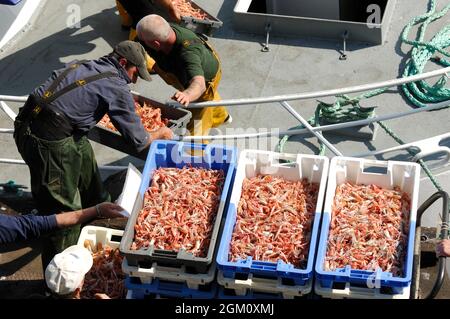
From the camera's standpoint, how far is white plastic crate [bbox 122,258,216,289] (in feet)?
20.2

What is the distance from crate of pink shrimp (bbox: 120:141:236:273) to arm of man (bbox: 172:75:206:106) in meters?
0.80

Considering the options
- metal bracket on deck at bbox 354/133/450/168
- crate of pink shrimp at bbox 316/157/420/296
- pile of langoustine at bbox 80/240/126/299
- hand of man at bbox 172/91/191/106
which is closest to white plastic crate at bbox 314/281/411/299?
crate of pink shrimp at bbox 316/157/420/296

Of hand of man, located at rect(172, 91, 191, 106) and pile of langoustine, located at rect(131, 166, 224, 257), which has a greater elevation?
hand of man, located at rect(172, 91, 191, 106)

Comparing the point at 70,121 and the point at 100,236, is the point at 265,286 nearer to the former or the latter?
the point at 100,236

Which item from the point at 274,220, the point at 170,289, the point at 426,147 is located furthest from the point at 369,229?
the point at 426,147

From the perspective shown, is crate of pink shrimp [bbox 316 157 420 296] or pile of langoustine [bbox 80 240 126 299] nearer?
crate of pink shrimp [bbox 316 157 420 296]

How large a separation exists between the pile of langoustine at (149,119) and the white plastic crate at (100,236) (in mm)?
1143

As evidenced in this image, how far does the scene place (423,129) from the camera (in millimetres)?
8773

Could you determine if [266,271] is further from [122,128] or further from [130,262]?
[122,128]

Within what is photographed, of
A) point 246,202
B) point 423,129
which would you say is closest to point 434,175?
point 423,129

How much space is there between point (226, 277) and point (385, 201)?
1328mm

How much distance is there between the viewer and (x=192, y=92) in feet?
25.3

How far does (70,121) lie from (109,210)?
82cm

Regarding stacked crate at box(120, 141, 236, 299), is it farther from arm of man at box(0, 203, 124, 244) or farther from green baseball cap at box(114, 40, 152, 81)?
green baseball cap at box(114, 40, 152, 81)
